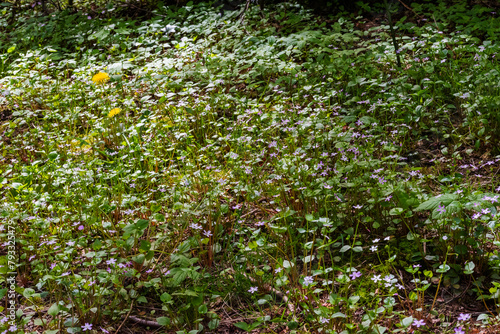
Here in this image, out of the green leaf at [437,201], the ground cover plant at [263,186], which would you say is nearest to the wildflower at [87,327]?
the ground cover plant at [263,186]

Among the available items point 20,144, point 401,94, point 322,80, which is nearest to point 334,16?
point 322,80

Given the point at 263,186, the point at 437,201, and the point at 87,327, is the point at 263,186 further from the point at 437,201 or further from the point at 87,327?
the point at 87,327

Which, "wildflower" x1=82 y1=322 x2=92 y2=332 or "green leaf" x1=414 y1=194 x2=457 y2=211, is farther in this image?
"green leaf" x1=414 y1=194 x2=457 y2=211

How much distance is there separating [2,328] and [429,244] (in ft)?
7.67

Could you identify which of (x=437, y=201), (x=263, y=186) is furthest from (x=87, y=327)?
(x=437, y=201)

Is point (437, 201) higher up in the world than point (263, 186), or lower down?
higher up

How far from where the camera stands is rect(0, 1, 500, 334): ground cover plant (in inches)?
87.2

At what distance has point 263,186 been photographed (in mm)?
3045

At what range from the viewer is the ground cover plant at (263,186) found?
221 cm

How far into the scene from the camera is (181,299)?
233cm

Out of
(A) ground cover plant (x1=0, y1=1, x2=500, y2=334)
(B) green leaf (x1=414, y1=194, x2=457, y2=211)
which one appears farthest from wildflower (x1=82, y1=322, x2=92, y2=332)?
(B) green leaf (x1=414, y1=194, x2=457, y2=211)

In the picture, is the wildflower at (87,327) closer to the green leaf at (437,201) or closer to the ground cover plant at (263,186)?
the ground cover plant at (263,186)

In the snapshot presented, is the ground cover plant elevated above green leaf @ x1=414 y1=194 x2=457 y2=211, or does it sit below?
below

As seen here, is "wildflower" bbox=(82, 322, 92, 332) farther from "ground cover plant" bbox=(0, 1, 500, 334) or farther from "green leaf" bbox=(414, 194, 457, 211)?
"green leaf" bbox=(414, 194, 457, 211)
